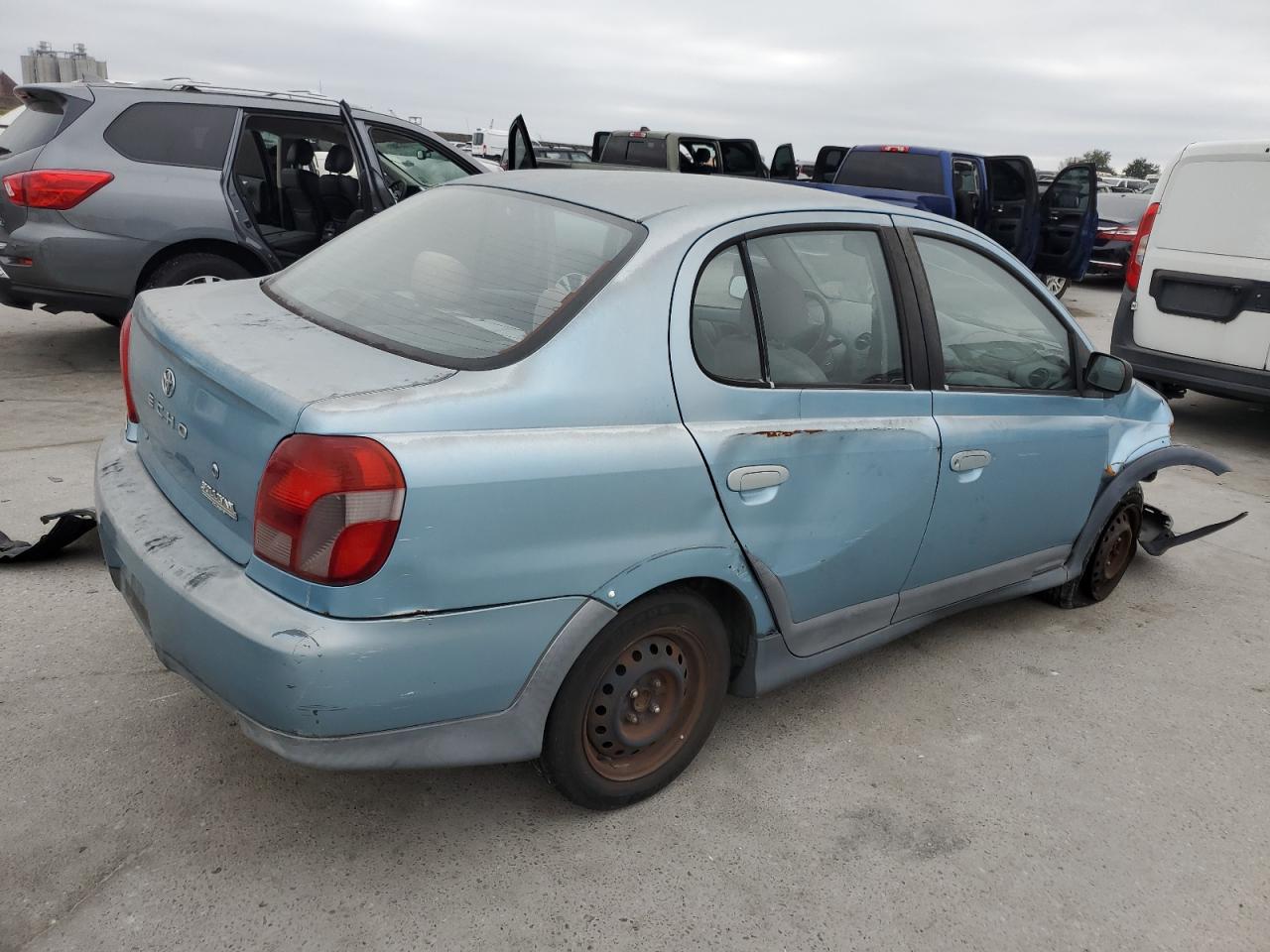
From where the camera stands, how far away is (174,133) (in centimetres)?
618

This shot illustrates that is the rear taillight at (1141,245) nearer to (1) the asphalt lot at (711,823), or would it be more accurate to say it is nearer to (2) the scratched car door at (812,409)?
(1) the asphalt lot at (711,823)

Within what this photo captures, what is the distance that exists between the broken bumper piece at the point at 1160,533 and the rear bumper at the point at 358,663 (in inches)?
125

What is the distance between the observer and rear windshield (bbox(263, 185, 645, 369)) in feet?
7.80

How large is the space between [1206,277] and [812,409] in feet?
17.3

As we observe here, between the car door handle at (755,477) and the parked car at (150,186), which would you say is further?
the parked car at (150,186)

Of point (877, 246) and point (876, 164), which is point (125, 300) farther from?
point (876, 164)

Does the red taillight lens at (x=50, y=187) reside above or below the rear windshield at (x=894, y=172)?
below

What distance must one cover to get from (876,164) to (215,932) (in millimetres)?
11640

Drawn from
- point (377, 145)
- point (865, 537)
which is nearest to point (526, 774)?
point (865, 537)

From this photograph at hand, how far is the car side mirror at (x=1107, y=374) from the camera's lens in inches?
138

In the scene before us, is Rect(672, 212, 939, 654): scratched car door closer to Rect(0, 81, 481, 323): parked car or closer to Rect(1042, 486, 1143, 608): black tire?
Rect(1042, 486, 1143, 608): black tire

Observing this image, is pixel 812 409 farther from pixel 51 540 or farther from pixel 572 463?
pixel 51 540

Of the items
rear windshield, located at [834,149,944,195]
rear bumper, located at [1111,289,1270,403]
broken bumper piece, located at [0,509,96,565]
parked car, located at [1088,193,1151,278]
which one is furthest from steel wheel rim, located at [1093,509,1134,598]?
parked car, located at [1088,193,1151,278]

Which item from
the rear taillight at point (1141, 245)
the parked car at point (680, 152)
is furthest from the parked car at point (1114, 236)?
the rear taillight at point (1141, 245)
